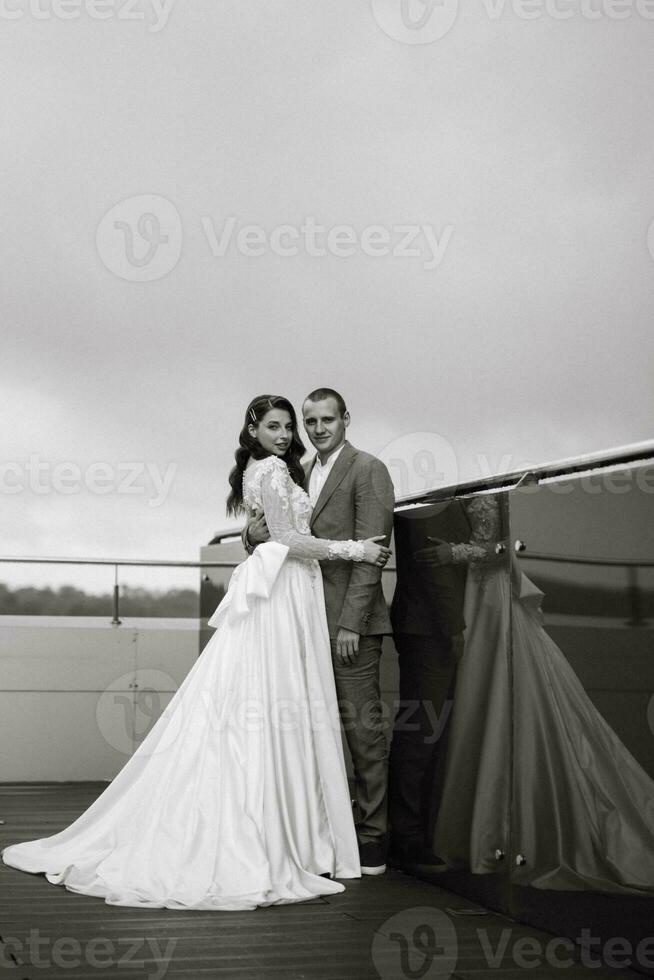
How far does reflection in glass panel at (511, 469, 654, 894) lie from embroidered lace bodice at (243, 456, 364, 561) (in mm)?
909

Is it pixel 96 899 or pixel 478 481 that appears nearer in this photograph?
pixel 96 899

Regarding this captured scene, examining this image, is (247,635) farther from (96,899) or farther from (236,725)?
(96,899)

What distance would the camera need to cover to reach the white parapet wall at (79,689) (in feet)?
24.4

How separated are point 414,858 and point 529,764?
1.03 m

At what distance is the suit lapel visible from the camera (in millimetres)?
4621

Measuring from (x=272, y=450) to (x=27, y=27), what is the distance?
269 inches

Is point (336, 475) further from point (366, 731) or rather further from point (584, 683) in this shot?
point (584, 683)

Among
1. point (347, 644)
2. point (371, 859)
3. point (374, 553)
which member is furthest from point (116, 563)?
point (371, 859)

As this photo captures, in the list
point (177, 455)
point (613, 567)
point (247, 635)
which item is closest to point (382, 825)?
point (247, 635)

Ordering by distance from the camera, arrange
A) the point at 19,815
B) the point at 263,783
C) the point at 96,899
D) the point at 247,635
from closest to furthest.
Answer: the point at 96,899 < the point at 263,783 < the point at 247,635 < the point at 19,815

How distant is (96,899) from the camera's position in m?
3.81

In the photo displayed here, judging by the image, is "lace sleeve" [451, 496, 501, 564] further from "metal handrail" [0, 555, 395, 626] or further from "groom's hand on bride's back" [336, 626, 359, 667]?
"metal handrail" [0, 555, 395, 626]

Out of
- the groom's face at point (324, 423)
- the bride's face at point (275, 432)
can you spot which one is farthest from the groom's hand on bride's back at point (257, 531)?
the groom's face at point (324, 423)

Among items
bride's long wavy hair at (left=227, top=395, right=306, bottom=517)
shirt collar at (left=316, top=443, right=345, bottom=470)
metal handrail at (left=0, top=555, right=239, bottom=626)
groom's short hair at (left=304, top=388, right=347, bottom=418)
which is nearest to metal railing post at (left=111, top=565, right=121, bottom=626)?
metal handrail at (left=0, top=555, right=239, bottom=626)
